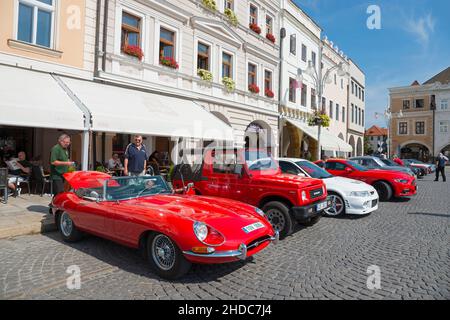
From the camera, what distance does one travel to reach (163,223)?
13.2ft

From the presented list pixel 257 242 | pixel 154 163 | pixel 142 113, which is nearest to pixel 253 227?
pixel 257 242

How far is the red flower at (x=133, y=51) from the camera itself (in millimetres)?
11805

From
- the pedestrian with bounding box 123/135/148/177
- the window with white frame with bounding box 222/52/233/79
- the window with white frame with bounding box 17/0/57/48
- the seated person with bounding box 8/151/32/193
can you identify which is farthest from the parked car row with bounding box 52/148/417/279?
the window with white frame with bounding box 222/52/233/79

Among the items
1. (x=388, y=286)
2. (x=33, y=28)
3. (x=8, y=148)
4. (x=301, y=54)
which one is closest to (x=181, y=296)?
(x=388, y=286)

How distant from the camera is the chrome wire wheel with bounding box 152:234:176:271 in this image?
4039 mm

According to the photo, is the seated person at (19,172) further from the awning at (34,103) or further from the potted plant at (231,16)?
the potted plant at (231,16)

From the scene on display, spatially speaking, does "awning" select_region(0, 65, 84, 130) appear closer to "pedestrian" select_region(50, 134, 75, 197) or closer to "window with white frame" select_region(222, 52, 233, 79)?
"pedestrian" select_region(50, 134, 75, 197)

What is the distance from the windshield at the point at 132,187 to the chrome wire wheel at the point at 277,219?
6.76 ft

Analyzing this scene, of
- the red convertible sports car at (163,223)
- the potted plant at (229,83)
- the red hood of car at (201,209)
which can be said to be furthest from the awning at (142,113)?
the red hood of car at (201,209)

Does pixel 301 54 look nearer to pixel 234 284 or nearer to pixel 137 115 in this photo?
pixel 137 115

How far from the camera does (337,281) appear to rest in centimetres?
402

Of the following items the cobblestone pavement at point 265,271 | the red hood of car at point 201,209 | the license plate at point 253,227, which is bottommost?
the cobblestone pavement at point 265,271

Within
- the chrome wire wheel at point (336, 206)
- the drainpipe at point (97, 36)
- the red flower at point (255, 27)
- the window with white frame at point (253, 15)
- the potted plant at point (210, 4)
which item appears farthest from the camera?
the window with white frame at point (253, 15)
